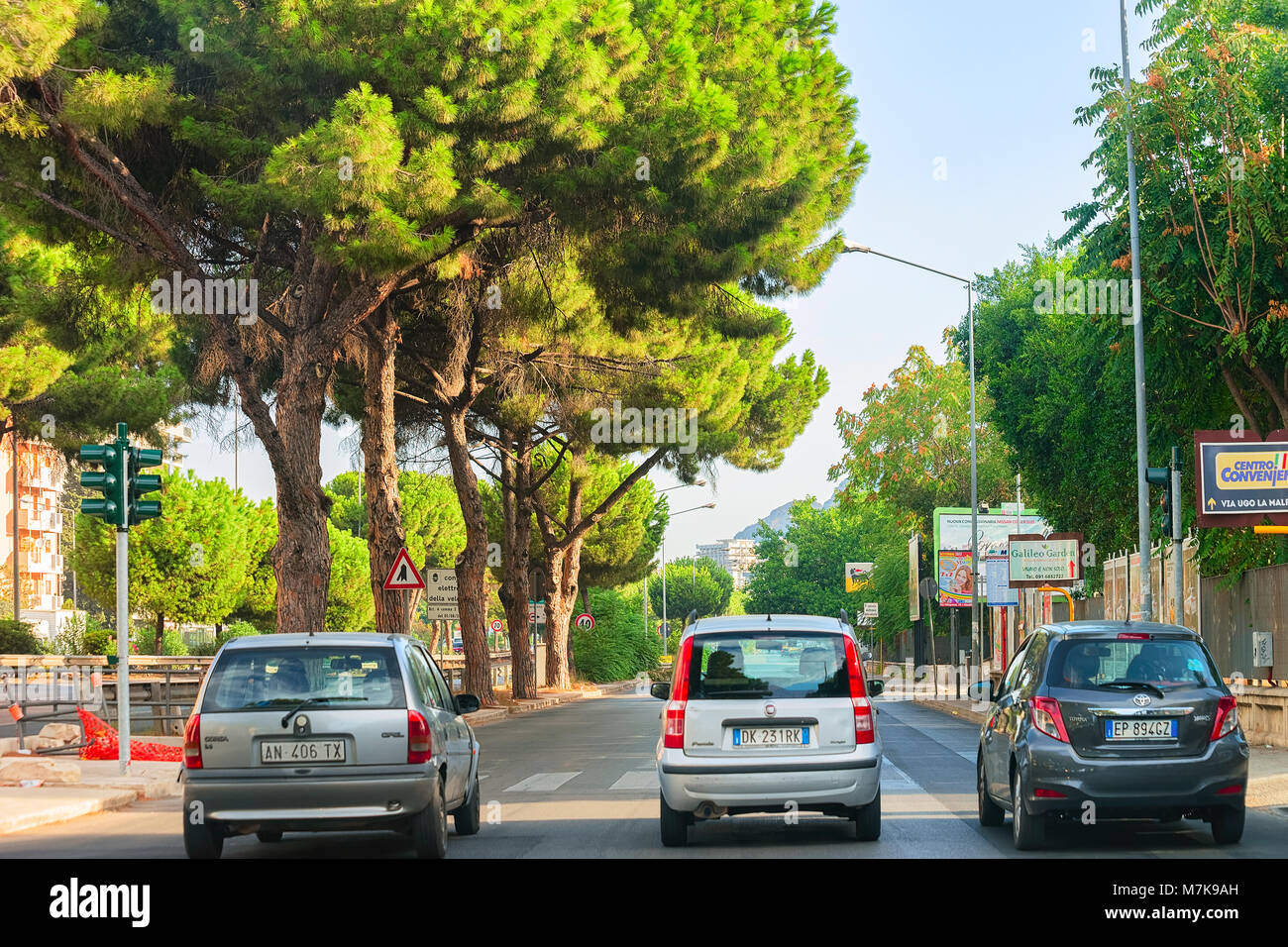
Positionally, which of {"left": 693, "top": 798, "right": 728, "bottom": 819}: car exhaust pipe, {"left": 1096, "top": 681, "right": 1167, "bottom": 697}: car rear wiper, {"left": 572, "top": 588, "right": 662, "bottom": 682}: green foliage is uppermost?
{"left": 1096, "top": 681, "right": 1167, "bottom": 697}: car rear wiper

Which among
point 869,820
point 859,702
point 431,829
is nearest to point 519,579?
point 869,820

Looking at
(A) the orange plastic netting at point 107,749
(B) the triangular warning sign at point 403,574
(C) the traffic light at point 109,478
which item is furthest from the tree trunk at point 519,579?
(C) the traffic light at point 109,478

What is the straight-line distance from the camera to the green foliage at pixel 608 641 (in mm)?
67375

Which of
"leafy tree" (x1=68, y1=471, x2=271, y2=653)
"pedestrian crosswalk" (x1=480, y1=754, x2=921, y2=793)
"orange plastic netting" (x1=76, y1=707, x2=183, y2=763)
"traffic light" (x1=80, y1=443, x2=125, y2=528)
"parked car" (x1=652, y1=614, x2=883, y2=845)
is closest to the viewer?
"parked car" (x1=652, y1=614, x2=883, y2=845)

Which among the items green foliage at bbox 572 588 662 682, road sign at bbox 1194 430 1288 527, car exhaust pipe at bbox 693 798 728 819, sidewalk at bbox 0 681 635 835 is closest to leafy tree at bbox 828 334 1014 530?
green foliage at bbox 572 588 662 682

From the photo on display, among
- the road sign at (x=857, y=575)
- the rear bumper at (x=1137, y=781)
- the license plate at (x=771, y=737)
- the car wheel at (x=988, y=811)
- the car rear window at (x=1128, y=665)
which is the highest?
the car rear window at (x=1128, y=665)

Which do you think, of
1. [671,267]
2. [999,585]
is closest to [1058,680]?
[671,267]

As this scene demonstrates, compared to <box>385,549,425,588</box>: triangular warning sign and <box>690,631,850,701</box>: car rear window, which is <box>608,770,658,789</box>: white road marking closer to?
<box>690,631,850,701</box>: car rear window

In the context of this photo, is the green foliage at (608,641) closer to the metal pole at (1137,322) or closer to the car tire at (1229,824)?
the metal pole at (1137,322)

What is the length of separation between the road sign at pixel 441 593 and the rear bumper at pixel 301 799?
23.9 metres

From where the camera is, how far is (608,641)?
2680 inches

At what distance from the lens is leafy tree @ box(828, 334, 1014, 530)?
66000 millimetres

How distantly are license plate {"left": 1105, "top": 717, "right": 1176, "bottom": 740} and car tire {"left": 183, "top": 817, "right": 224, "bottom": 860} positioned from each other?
6.28 meters
